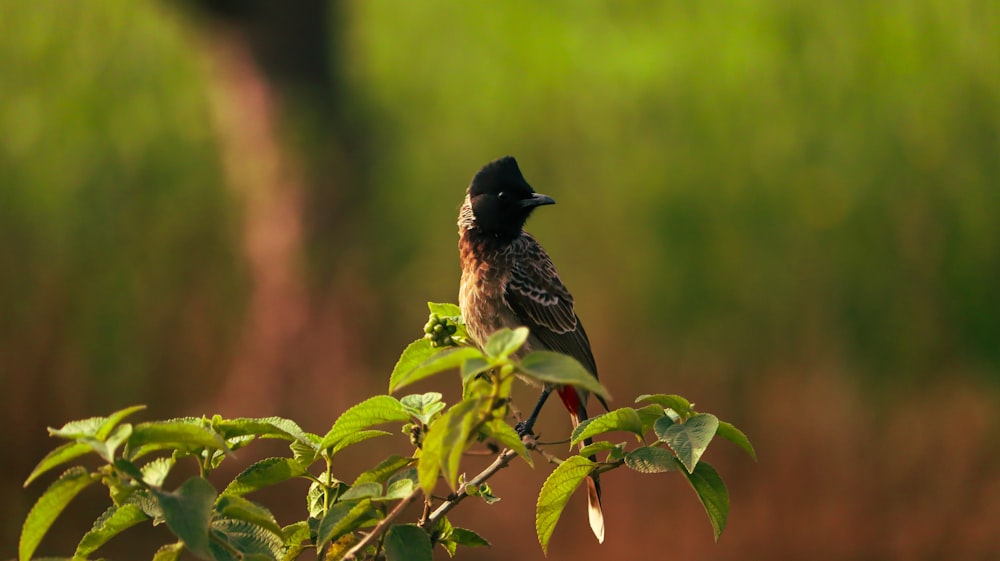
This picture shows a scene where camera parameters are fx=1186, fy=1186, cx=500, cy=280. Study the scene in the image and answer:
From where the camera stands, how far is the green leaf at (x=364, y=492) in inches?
51.1

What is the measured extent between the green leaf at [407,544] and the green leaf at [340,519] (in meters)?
0.04

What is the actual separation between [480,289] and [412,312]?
181 inches

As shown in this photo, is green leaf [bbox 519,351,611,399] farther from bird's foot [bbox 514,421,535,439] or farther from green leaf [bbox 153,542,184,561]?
bird's foot [bbox 514,421,535,439]

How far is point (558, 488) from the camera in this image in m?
A: 1.46

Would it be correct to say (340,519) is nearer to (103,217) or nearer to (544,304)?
(544,304)

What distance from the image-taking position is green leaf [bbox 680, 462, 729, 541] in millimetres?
1458

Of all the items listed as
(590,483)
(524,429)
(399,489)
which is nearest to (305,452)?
(399,489)

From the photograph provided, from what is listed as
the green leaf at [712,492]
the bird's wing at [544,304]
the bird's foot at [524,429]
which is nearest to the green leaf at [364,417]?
the green leaf at [712,492]

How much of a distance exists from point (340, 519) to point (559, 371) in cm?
34

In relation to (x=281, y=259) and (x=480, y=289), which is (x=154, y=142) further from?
(x=480, y=289)

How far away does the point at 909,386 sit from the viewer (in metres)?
6.79

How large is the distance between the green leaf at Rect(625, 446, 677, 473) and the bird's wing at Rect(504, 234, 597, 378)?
1.35 m

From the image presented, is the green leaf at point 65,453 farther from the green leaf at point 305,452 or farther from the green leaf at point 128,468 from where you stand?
the green leaf at point 305,452

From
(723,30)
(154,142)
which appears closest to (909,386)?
(723,30)
